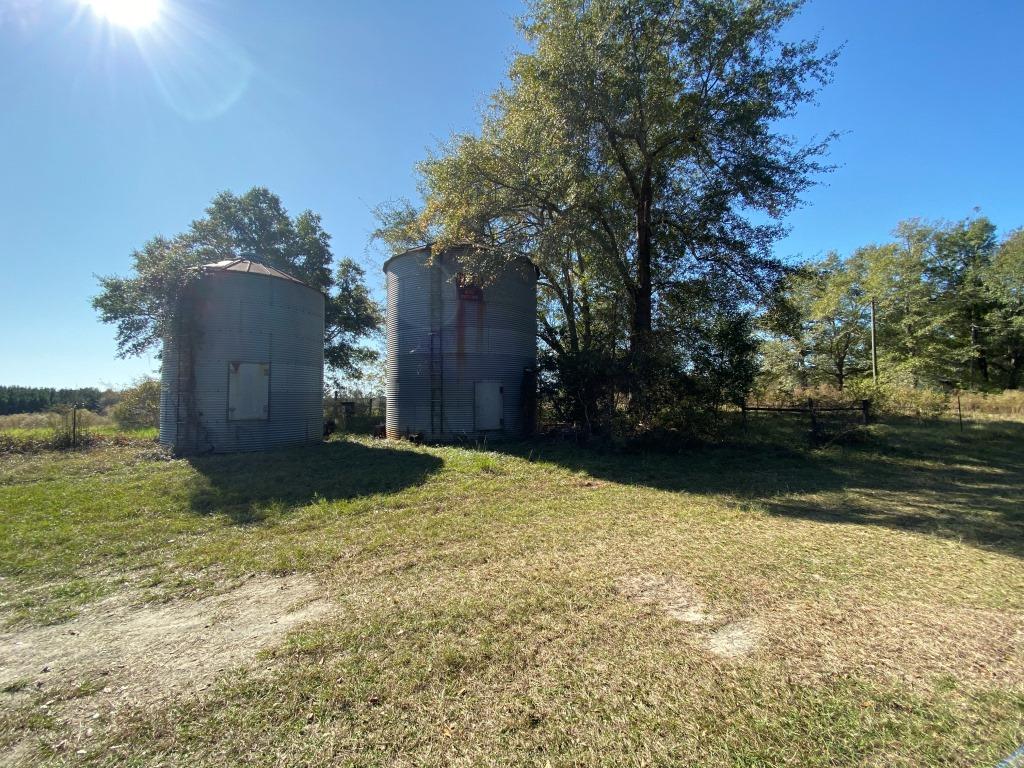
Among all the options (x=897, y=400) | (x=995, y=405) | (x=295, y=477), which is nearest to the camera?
(x=295, y=477)

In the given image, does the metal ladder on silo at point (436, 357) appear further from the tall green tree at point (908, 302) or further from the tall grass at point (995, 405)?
the tall green tree at point (908, 302)

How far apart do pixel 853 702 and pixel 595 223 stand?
12.0 m

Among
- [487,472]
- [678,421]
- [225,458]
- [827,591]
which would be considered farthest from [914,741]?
[225,458]

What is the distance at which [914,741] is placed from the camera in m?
2.10

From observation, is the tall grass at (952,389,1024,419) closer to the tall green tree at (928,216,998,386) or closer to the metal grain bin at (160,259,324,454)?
the tall green tree at (928,216,998,386)

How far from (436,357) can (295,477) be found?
695 centimetres

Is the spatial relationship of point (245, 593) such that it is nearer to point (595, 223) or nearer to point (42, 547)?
point (42, 547)

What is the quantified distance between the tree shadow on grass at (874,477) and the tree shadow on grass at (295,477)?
3.79 metres

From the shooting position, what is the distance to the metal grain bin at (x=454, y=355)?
14695 millimetres

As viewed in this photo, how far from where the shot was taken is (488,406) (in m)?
14.8

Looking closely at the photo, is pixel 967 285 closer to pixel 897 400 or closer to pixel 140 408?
pixel 897 400

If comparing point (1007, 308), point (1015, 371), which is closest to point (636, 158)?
point (1007, 308)

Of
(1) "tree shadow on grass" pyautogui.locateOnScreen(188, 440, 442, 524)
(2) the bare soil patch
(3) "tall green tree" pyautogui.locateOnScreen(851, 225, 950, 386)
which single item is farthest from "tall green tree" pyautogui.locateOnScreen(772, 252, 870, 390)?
(2) the bare soil patch

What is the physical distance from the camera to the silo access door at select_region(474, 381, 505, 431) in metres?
14.7
